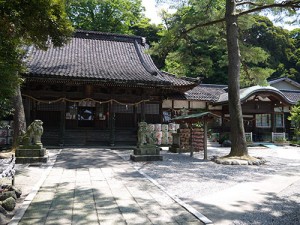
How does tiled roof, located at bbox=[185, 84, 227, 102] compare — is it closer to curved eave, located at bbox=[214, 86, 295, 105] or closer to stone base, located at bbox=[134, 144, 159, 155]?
curved eave, located at bbox=[214, 86, 295, 105]

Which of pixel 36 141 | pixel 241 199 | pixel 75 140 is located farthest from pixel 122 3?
pixel 241 199

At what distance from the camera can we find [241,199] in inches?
229

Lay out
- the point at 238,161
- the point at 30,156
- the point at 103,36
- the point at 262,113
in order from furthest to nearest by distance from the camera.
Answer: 1. the point at 262,113
2. the point at 103,36
3. the point at 238,161
4. the point at 30,156

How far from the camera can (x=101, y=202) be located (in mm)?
5398

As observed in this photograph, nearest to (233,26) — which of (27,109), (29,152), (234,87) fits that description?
(234,87)

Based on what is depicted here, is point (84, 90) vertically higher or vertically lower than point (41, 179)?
higher

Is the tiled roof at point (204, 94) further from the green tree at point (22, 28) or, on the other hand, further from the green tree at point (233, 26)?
the green tree at point (22, 28)

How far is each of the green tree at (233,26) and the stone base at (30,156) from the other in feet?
24.5

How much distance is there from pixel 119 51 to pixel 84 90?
5296mm

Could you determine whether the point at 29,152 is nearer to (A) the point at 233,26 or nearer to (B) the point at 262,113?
(A) the point at 233,26

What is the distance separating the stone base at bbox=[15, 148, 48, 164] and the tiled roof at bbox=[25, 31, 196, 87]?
4.96m

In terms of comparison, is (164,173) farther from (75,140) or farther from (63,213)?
(75,140)

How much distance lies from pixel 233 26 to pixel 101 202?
981 centimetres

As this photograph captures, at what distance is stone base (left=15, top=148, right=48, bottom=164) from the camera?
392 inches
